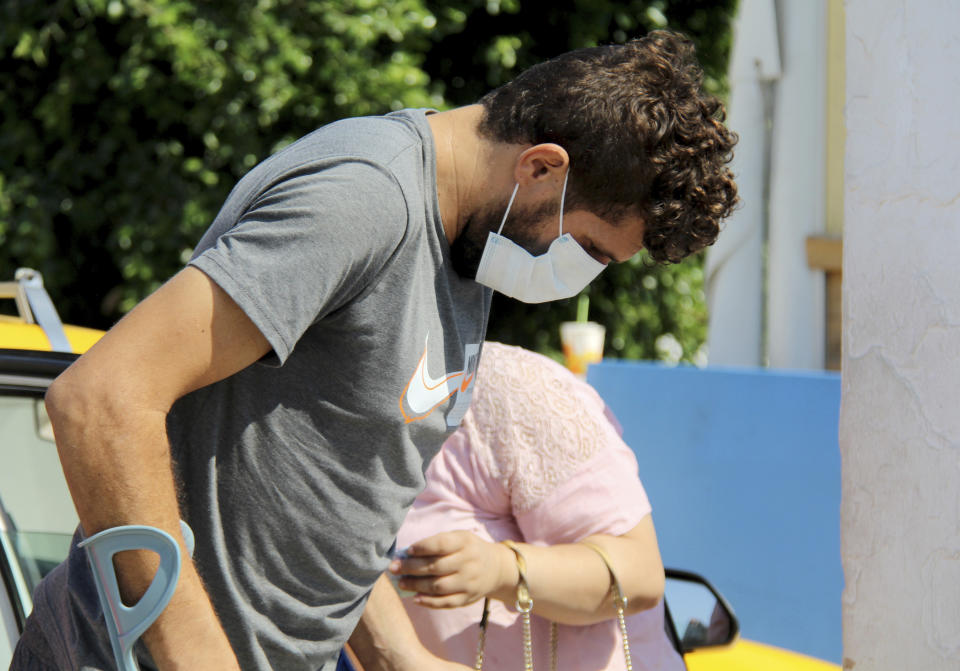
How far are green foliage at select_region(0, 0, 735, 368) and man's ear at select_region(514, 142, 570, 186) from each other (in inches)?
205

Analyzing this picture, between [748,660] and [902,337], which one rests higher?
[902,337]

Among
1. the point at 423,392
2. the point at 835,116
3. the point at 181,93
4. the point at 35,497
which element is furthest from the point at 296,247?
the point at 181,93

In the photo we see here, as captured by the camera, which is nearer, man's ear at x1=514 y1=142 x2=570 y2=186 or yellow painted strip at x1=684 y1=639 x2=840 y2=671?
man's ear at x1=514 y1=142 x2=570 y2=186

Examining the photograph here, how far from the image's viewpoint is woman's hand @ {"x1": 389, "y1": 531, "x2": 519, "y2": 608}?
1706 millimetres

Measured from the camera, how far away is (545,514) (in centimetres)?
190

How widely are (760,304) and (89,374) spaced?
4.61m

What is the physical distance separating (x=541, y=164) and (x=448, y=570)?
2.12ft

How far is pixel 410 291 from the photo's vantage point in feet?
4.67

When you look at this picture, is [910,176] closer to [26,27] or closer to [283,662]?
[283,662]

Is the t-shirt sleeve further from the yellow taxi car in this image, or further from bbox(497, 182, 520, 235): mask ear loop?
the yellow taxi car

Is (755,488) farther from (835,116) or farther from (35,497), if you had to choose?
(35,497)

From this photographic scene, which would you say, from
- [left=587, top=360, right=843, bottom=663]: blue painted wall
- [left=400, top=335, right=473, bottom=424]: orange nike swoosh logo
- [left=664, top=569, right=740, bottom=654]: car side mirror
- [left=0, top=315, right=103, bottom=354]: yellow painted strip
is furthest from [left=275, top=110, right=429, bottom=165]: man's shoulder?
[left=587, top=360, right=843, bottom=663]: blue painted wall

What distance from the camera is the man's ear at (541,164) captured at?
5.08 ft

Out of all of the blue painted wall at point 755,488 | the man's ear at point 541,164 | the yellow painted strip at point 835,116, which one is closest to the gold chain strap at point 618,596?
the man's ear at point 541,164
